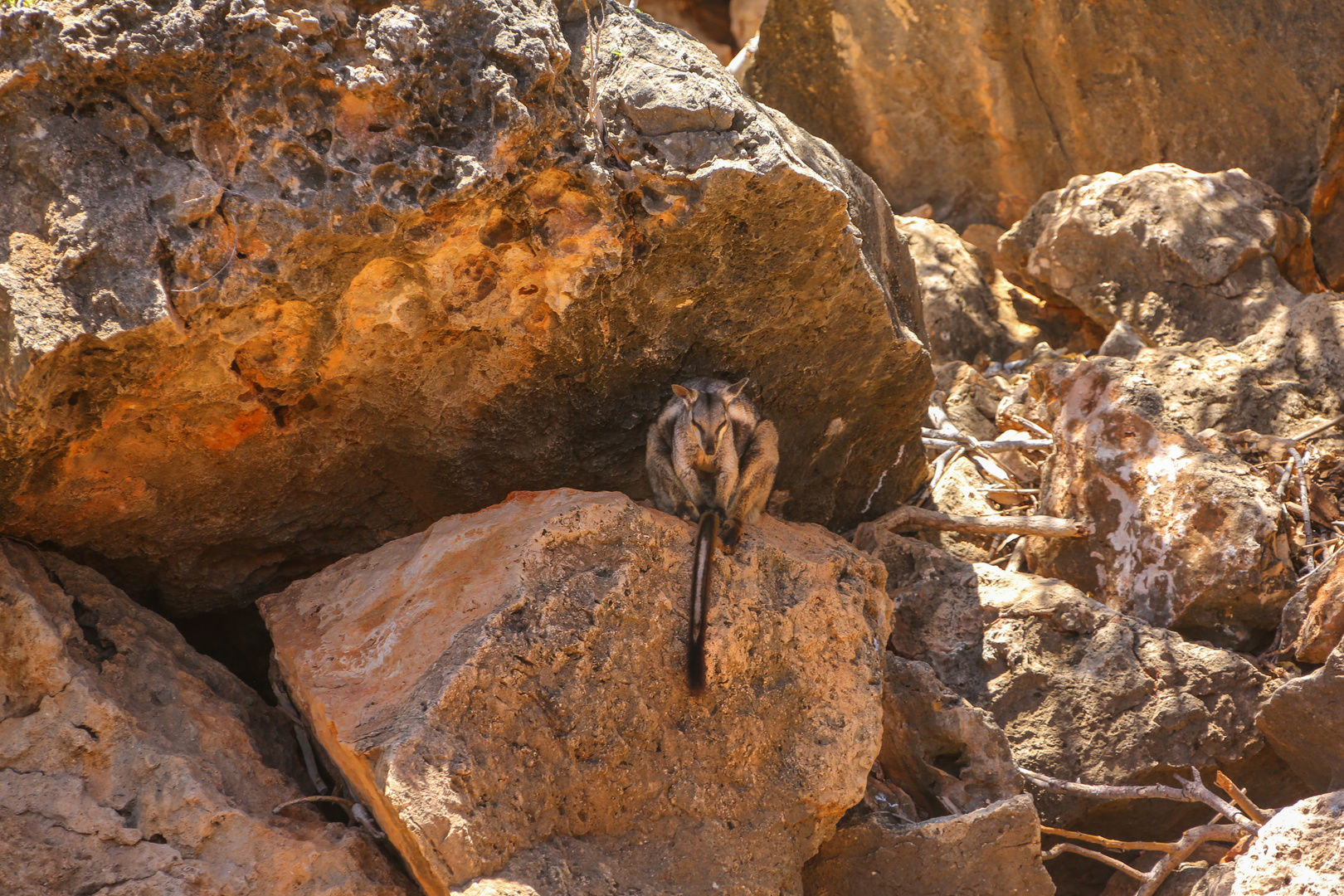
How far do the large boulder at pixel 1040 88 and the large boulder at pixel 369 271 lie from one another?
421 centimetres

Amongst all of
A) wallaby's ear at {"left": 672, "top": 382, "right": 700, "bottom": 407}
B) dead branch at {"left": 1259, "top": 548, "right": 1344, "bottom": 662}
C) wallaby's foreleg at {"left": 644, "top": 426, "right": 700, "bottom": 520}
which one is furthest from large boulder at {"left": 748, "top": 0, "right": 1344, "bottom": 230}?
wallaby's foreleg at {"left": 644, "top": 426, "right": 700, "bottom": 520}

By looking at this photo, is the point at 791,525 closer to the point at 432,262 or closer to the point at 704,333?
the point at 704,333

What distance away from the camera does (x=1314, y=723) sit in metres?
4.16

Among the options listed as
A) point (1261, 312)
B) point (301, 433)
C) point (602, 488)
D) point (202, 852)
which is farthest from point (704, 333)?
point (1261, 312)

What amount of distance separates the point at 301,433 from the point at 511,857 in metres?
2.10

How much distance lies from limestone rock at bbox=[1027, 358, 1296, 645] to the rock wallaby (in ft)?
6.53

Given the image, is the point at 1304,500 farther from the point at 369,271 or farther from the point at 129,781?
the point at 129,781

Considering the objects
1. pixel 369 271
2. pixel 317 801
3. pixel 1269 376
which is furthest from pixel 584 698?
pixel 1269 376

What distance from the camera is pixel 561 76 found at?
420cm

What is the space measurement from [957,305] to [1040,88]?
7.12 ft

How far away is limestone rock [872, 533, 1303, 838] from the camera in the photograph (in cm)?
480

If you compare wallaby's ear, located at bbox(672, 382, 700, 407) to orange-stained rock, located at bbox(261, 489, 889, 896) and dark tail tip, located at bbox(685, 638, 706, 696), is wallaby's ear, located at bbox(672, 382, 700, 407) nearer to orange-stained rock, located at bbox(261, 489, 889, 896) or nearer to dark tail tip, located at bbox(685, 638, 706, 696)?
orange-stained rock, located at bbox(261, 489, 889, 896)

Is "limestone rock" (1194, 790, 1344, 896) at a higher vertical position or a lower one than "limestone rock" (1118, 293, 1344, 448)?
lower

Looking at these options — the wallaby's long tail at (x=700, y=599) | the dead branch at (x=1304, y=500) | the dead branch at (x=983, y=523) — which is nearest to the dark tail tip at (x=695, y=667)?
the wallaby's long tail at (x=700, y=599)
